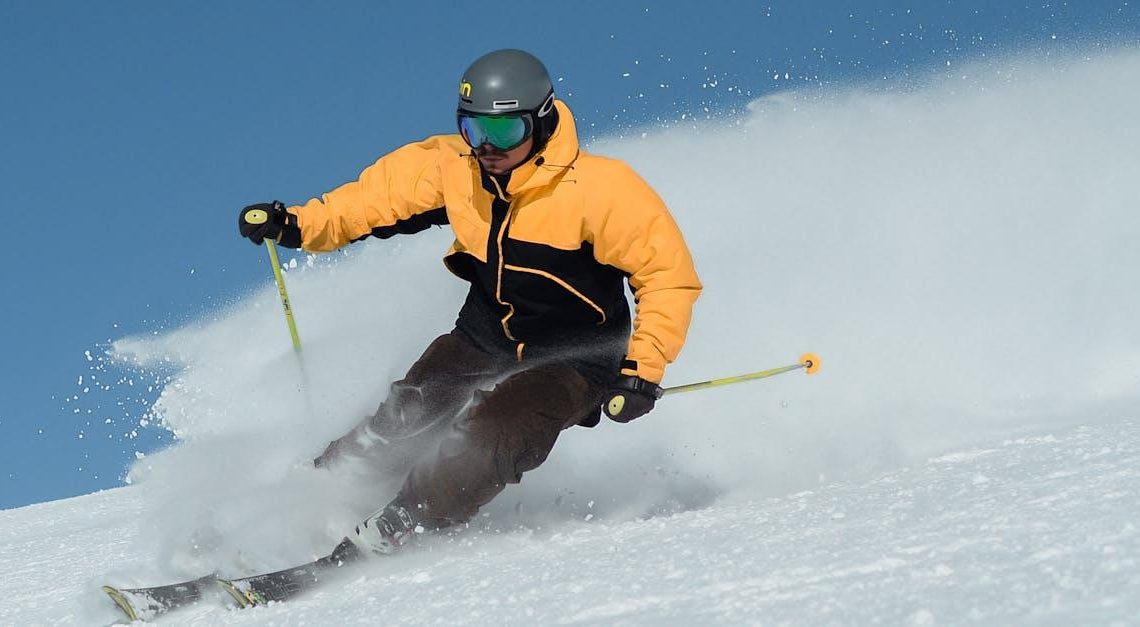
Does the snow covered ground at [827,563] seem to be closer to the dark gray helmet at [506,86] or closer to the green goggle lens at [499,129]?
the green goggle lens at [499,129]

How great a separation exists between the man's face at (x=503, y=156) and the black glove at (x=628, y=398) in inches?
35.3

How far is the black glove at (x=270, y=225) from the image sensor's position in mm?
4742

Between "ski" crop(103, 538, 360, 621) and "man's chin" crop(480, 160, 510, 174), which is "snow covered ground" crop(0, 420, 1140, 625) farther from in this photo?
"man's chin" crop(480, 160, 510, 174)

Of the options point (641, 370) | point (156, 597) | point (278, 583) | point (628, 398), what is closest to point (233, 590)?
point (278, 583)

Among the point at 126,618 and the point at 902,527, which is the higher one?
the point at 126,618

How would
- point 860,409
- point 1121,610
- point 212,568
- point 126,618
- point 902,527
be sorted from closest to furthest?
1. point 1121,610
2. point 902,527
3. point 126,618
4. point 212,568
5. point 860,409

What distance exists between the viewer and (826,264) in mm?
9078

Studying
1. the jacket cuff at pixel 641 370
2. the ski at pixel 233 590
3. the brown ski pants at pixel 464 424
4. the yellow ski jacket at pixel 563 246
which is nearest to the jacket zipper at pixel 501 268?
the yellow ski jacket at pixel 563 246

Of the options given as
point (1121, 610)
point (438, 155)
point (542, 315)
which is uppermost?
point (438, 155)

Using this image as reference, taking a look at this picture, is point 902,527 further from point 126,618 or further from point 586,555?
point 126,618

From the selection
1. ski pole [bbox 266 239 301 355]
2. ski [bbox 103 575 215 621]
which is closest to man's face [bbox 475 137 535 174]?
ski pole [bbox 266 239 301 355]

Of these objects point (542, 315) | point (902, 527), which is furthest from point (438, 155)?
point (902, 527)

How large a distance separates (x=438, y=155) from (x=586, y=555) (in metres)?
1.96

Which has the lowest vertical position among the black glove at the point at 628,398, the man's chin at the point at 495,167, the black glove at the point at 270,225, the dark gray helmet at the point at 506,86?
the black glove at the point at 628,398
